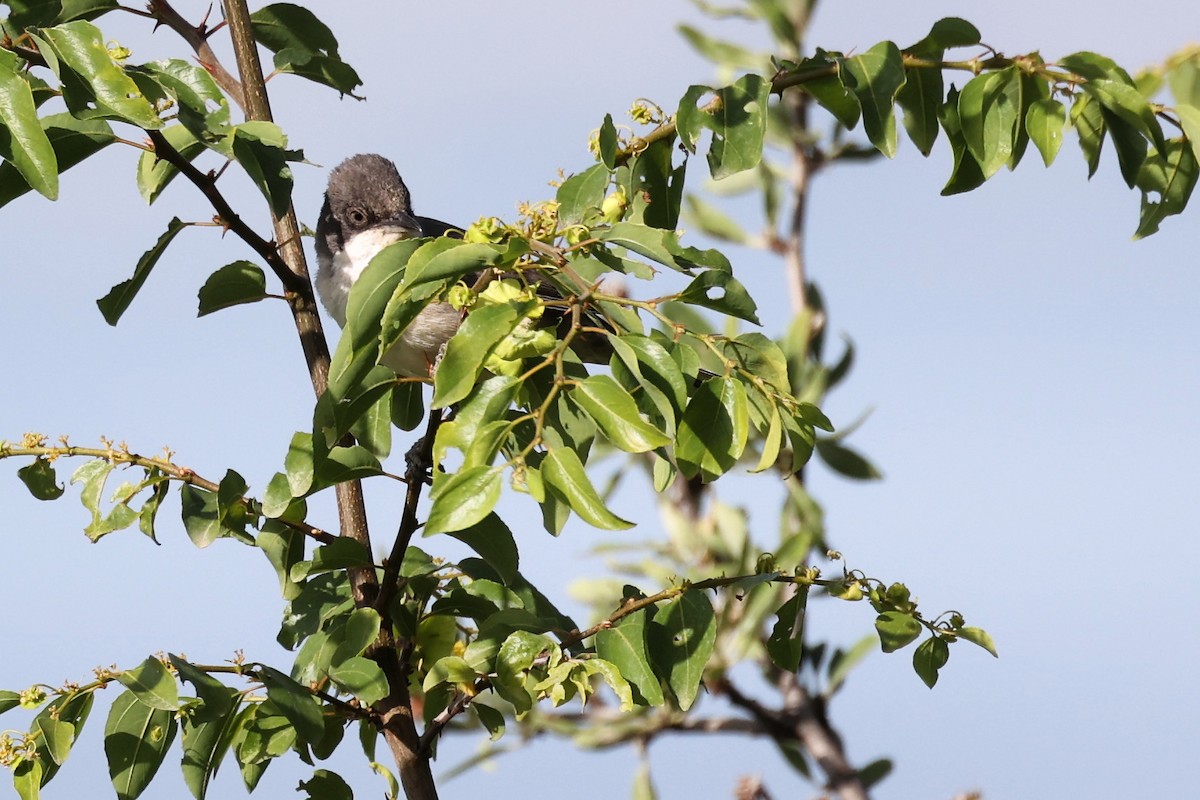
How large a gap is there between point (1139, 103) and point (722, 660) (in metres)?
1.84

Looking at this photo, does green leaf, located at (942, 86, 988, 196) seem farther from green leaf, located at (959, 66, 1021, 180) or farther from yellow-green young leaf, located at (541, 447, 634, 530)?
yellow-green young leaf, located at (541, 447, 634, 530)

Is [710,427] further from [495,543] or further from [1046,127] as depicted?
[1046,127]

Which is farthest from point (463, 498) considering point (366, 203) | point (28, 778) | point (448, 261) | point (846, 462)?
point (366, 203)

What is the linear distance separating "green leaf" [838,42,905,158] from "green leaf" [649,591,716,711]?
80cm

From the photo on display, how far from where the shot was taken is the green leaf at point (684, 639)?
1.93m

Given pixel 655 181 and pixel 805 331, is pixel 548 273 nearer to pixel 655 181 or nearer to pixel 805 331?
pixel 655 181

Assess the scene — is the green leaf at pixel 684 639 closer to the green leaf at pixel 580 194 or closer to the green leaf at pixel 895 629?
the green leaf at pixel 895 629

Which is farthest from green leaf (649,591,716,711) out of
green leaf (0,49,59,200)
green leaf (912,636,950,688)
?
green leaf (0,49,59,200)

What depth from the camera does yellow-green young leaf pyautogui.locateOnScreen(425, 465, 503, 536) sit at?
4.91 feet

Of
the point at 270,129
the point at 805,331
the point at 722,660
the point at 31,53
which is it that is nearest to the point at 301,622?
the point at 270,129

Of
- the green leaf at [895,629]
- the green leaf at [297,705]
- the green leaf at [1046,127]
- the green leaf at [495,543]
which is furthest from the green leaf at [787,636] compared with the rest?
the green leaf at [1046,127]

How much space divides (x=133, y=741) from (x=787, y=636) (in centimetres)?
113

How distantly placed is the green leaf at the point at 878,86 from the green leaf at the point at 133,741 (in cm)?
154

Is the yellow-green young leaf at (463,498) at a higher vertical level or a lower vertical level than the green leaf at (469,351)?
lower
